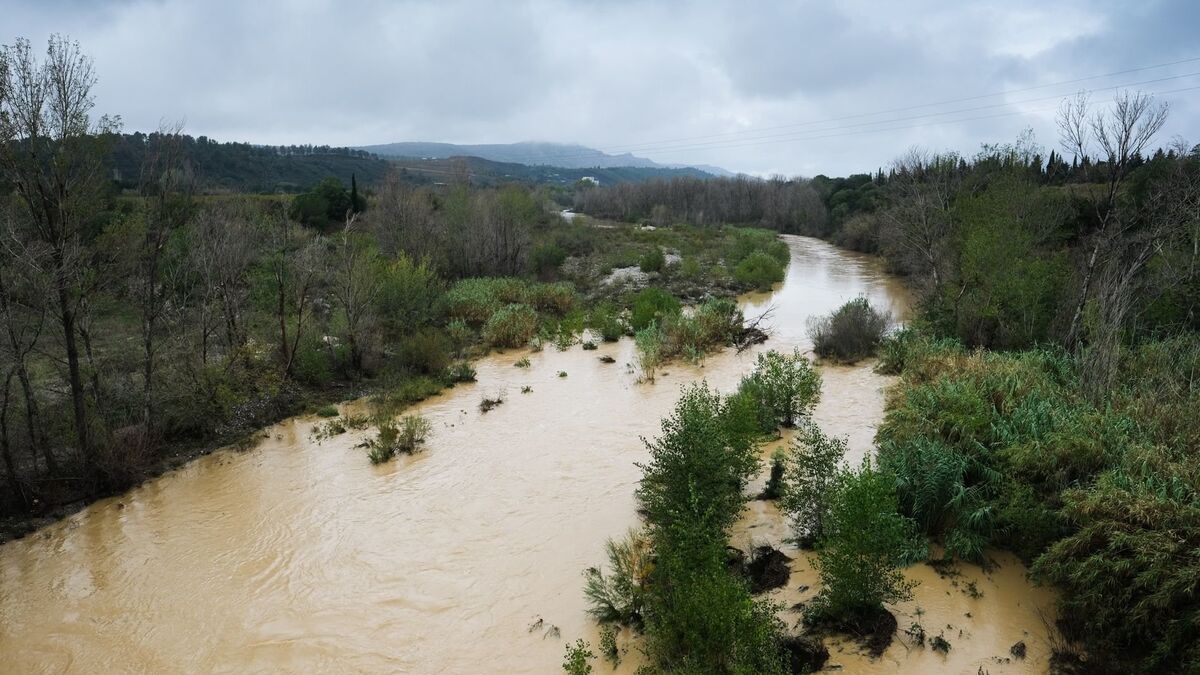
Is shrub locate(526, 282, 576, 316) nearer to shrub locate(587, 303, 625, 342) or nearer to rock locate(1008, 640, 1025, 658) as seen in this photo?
shrub locate(587, 303, 625, 342)

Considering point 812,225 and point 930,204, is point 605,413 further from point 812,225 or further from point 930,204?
point 812,225

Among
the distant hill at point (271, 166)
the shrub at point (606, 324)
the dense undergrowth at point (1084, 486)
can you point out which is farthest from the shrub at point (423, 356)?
the distant hill at point (271, 166)

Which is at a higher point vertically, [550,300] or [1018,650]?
[550,300]

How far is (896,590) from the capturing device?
6805 mm

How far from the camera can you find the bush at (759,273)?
33250 millimetres

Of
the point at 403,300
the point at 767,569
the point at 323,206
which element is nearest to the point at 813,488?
the point at 767,569

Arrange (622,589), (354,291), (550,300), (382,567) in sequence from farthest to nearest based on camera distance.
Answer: (550,300) < (354,291) < (382,567) < (622,589)

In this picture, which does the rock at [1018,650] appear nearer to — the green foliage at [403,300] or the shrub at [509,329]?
the shrub at [509,329]

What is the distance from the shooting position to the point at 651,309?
73.2 feet

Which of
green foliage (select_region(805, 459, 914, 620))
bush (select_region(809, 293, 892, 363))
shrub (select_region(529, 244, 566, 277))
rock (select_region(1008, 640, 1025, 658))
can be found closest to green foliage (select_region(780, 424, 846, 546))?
green foliage (select_region(805, 459, 914, 620))

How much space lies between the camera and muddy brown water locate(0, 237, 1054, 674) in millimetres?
7090

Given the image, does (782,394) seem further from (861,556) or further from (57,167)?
(57,167)

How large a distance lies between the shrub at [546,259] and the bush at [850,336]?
681 inches

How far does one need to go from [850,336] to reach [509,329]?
10.8 meters
